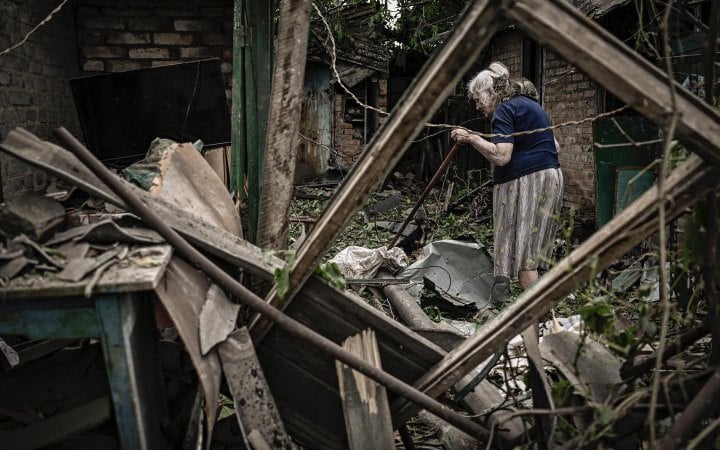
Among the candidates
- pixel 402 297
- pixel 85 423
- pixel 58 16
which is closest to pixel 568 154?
pixel 402 297

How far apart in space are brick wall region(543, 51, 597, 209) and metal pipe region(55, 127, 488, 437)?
6.20 meters

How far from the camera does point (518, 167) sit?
414cm

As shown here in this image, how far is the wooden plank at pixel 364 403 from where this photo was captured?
79.4 inches

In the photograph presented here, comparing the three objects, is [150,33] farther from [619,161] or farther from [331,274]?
[619,161]

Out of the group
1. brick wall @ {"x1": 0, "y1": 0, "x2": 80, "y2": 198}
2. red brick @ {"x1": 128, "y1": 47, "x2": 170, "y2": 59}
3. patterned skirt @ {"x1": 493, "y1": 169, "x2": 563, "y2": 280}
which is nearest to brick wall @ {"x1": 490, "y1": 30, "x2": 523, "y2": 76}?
patterned skirt @ {"x1": 493, "y1": 169, "x2": 563, "y2": 280}

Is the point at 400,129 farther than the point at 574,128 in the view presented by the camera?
No

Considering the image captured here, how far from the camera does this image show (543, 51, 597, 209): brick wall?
751 cm

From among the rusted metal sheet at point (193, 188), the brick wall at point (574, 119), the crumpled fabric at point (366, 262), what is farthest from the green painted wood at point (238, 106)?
the brick wall at point (574, 119)

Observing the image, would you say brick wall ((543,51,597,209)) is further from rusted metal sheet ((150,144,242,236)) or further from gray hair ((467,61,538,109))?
rusted metal sheet ((150,144,242,236))

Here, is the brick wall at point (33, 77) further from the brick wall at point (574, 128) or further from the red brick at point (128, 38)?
the brick wall at point (574, 128)

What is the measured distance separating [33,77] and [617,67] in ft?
14.2

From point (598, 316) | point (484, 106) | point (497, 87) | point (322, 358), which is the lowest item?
point (322, 358)

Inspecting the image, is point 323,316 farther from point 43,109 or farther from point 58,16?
point 58,16

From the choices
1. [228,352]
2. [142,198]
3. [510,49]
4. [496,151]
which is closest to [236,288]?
[228,352]
